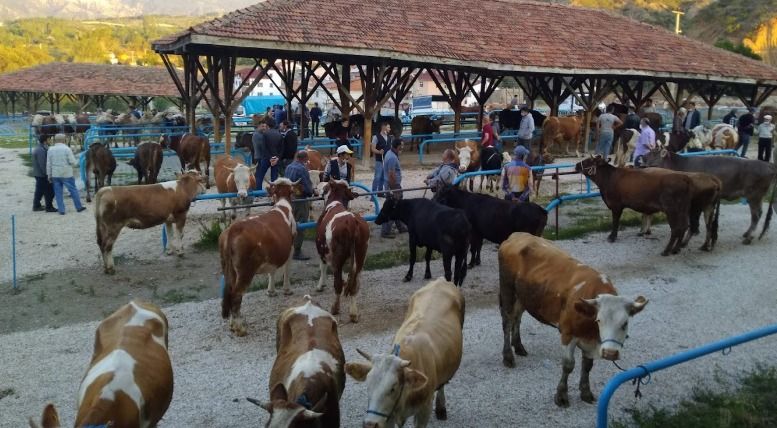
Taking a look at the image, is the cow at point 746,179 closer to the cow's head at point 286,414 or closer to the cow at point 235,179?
the cow at point 235,179

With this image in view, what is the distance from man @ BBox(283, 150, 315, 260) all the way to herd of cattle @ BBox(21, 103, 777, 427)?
2.95 feet

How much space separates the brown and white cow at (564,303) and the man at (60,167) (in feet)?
31.6

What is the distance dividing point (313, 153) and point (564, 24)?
12.8m

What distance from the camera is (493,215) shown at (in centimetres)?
871

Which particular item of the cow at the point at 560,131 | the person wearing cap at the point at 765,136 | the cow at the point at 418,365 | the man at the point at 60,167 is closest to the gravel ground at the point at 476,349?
the cow at the point at 418,365

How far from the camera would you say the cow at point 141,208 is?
30.1 feet

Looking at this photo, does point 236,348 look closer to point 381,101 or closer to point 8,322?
point 8,322

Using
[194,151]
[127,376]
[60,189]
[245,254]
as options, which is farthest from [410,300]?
[194,151]

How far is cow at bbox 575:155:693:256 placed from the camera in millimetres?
9680

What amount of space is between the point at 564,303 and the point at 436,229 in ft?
9.23

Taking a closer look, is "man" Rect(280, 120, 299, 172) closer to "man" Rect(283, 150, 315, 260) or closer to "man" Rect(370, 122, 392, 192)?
"man" Rect(370, 122, 392, 192)

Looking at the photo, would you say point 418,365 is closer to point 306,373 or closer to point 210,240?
point 306,373

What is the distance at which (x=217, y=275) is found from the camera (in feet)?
→ 30.0

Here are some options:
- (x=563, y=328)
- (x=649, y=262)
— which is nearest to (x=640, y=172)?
(x=649, y=262)
